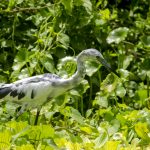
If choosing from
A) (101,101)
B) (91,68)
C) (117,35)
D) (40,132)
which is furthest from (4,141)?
(117,35)

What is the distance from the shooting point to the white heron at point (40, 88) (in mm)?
4227

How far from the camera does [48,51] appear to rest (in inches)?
195

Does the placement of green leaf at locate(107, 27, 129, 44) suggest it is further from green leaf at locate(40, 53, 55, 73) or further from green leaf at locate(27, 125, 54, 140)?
green leaf at locate(27, 125, 54, 140)

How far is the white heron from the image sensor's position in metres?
4.23

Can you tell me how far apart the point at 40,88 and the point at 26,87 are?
106mm

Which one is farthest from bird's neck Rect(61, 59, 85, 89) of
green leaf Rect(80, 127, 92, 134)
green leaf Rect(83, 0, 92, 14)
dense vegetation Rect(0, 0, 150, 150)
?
green leaf Rect(83, 0, 92, 14)

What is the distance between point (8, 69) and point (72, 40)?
0.61m

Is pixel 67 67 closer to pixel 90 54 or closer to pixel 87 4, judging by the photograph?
pixel 90 54

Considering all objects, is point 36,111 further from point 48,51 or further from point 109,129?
point 109,129

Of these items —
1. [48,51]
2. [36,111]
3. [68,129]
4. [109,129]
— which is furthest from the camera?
[48,51]

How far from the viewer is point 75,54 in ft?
17.4

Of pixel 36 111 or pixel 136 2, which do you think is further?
pixel 136 2

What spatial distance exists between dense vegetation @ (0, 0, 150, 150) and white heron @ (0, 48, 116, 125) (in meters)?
0.15

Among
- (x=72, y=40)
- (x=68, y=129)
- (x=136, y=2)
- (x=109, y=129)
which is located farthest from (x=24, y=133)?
(x=136, y=2)
